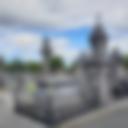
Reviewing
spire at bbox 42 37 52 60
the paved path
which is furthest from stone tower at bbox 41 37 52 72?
the paved path

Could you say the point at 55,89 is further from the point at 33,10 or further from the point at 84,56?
the point at 33,10

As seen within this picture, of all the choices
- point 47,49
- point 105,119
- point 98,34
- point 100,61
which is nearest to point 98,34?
point 98,34

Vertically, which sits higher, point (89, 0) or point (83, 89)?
point (89, 0)

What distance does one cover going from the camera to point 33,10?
1485 millimetres

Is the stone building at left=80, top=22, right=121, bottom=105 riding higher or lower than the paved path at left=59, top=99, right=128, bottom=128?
higher

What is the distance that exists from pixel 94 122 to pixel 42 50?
57 cm

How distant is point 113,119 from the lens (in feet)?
4.89

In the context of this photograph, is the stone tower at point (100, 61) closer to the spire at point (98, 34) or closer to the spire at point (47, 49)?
the spire at point (98, 34)

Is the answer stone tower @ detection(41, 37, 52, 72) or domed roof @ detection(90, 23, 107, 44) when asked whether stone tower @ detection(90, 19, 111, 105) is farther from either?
stone tower @ detection(41, 37, 52, 72)

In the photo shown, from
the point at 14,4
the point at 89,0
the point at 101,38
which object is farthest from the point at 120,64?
the point at 14,4

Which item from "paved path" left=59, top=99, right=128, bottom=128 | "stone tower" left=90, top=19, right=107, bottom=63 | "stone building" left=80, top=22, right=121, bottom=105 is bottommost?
"paved path" left=59, top=99, right=128, bottom=128

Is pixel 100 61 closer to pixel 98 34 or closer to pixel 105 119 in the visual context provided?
pixel 98 34

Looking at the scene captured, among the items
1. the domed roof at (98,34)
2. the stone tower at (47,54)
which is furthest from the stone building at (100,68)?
the stone tower at (47,54)

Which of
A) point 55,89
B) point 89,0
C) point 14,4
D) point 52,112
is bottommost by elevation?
point 52,112
